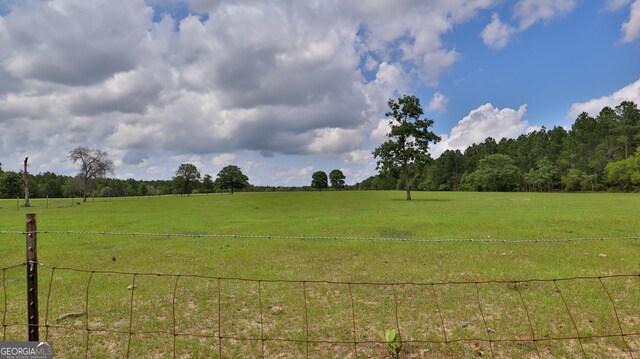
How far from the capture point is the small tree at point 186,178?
117 m

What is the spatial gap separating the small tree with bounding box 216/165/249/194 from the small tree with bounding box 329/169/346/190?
51.8 meters

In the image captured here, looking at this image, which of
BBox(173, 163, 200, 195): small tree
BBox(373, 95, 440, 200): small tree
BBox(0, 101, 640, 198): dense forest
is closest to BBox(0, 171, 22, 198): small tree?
BBox(0, 101, 640, 198): dense forest

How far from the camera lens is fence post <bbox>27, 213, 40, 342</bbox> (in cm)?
459

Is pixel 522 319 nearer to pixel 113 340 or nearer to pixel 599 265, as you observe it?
pixel 599 265

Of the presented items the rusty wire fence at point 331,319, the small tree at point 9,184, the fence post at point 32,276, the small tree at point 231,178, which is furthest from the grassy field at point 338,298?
the small tree at point 231,178

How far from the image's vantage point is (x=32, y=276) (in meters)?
4.61

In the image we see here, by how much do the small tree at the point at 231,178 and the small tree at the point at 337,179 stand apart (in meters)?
51.8

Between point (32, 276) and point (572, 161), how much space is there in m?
123

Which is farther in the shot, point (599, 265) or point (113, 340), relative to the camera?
point (599, 265)

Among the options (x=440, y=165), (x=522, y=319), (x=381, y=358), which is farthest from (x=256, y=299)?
(x=440, y=165)

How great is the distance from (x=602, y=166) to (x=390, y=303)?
109m

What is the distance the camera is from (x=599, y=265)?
994 cm

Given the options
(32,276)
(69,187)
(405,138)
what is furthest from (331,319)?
(69,187)

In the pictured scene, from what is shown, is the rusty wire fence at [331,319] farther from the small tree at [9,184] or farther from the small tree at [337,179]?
the small tree at [337,179]
